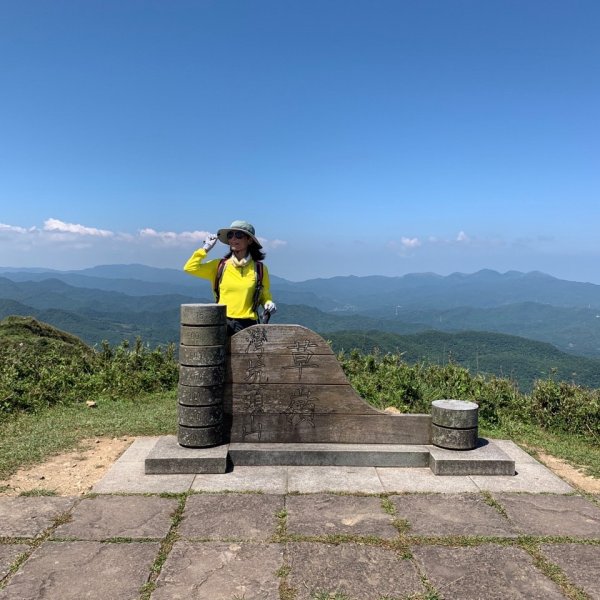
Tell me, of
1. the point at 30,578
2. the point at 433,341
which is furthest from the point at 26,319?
the point at 433,341

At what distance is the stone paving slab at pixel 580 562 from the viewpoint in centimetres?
332

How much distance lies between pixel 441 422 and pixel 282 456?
69.0 inches

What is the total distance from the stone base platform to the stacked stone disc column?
19 centimetres

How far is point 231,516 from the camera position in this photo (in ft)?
13.8

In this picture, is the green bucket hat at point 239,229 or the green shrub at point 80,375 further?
the green shrub at point 80,375

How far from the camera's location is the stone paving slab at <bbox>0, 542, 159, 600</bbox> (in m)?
3.14

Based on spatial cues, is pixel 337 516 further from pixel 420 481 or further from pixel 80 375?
pixel 80 375

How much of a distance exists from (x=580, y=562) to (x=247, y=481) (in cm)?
282

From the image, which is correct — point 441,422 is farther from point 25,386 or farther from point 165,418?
point 25,386

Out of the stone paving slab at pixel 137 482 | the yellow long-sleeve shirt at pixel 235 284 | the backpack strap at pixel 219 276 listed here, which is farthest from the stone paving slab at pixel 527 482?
the backpack strap at pixel 219 276

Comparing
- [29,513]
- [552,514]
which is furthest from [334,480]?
[29,513]

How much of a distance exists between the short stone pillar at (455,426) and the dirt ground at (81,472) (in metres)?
1.10

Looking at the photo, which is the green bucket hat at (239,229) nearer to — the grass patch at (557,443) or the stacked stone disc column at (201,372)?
the stacked stone disc column at (201,372)

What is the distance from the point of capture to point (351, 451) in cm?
542
